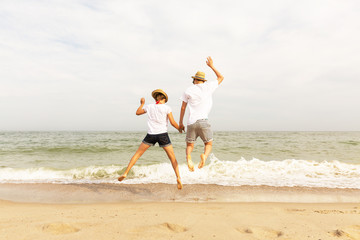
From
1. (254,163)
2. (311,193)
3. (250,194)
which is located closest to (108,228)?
(250,194)

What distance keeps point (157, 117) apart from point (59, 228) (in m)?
2.73

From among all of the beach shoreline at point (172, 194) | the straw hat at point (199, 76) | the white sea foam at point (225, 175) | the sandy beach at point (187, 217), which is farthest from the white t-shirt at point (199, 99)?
the white sea foam at point (225, 175)

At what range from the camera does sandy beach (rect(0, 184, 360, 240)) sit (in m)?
3.23

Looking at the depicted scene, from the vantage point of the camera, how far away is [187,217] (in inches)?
154

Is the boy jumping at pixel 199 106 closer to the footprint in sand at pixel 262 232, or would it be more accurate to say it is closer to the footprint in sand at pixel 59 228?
the footprint in sand at pixel 262 232

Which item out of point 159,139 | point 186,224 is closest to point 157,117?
point 159,139

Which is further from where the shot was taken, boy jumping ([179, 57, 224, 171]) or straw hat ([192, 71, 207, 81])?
straw hat ([192, 71, 207, 81])

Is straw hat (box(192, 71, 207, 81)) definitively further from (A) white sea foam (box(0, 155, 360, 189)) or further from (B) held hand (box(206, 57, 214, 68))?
(A) white sea foam (box(0, 155, 360, 189))

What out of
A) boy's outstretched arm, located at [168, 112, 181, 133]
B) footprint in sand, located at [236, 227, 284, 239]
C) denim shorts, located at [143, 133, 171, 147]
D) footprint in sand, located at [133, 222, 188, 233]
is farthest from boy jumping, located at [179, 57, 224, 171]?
footprint in sand, located at [236, 227, 284, 239]

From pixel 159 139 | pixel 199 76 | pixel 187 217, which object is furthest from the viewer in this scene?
pixel 159 139

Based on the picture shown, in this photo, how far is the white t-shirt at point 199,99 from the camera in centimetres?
487

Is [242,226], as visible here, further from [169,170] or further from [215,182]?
[169,170]

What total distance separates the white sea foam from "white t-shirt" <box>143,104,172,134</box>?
2796 mm

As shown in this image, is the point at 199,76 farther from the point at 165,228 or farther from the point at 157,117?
the point at 165,228
